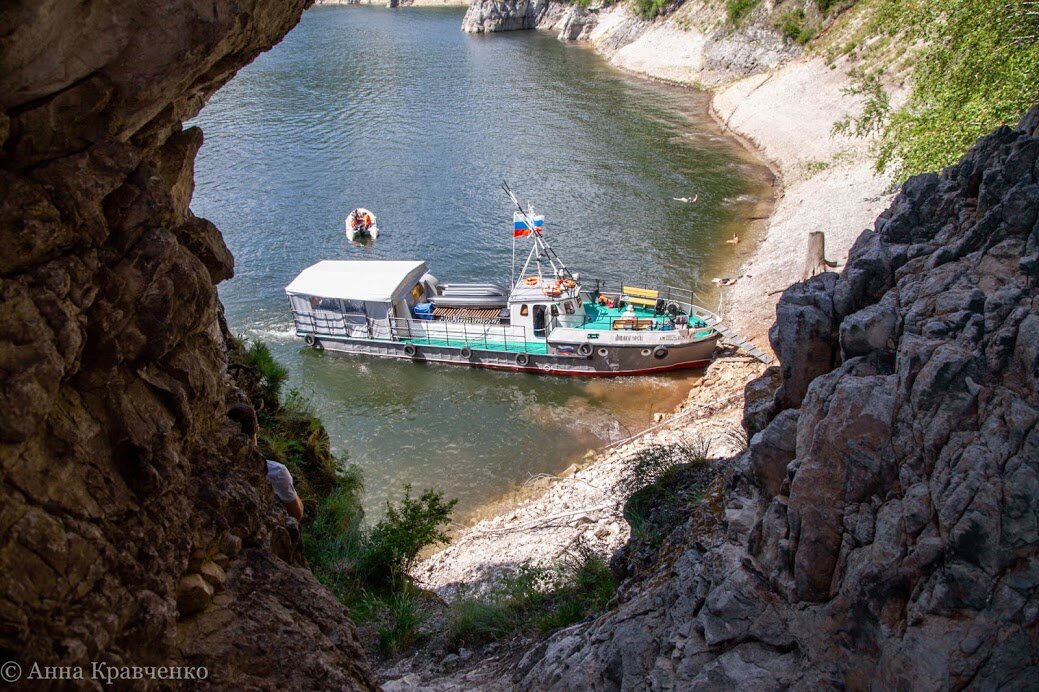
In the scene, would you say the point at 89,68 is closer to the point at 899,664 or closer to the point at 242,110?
the point at 899,664

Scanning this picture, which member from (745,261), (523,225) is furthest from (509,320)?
(745,261)

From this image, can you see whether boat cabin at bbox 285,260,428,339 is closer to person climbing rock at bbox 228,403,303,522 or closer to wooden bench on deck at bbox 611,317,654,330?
wooden bench on deck at bbox 611,317,654,330

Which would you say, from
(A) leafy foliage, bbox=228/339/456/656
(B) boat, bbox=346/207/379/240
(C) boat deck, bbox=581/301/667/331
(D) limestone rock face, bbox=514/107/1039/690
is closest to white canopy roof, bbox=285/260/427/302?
(C) boat deck, bbox=581/301/667/331

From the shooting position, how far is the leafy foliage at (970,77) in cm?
1750

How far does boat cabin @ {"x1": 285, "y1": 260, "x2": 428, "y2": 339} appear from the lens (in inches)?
1096

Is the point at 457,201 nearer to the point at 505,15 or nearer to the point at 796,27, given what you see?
the point at 796,27

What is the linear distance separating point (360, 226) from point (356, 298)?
9935 mm

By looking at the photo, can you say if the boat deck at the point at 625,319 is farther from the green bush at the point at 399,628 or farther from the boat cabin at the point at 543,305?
the green bush at the point at 399,628

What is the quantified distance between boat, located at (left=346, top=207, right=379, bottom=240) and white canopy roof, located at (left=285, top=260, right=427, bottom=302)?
23.5ft

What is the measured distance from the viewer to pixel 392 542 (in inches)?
516

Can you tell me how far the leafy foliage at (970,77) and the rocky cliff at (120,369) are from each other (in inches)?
679

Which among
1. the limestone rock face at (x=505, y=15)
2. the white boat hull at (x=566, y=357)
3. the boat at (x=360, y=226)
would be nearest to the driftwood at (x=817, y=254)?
the white boat hull at (x=566, y=357)

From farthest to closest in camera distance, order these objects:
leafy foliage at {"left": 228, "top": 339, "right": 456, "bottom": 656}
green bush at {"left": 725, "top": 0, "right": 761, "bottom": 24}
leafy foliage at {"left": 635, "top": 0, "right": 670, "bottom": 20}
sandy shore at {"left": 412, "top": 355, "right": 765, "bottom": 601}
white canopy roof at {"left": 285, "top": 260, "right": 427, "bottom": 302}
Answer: leafy foliage at {"left": 635, "top": 0, "right": 670, "bottom": 20}
green bush at {"left": 725, "top": 0, "right": 761, "bottom": 24}
white canopy roof at {"left": 285, "top": 260, "right": 427, "bottom": 302}
sandy shore at {"left": 412, "top": 355, "right": 765, "bottom": 601}
leafy foliage at {"left": 228, "top": 339, "right": 456, "bottom": 656}

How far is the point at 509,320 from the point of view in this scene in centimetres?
2744
